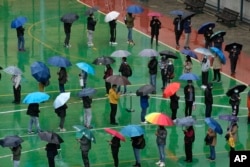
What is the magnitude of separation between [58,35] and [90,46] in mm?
2797

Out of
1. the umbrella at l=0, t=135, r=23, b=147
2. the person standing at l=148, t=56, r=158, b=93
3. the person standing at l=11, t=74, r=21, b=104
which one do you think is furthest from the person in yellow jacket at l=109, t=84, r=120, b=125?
the umbrella at l=0, t=135, r=23, b=147

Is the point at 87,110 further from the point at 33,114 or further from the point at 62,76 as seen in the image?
the point at 62,76

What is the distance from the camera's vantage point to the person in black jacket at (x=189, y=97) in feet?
89.6

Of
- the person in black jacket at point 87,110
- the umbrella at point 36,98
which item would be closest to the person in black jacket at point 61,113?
the person in black jacket at point 87,110

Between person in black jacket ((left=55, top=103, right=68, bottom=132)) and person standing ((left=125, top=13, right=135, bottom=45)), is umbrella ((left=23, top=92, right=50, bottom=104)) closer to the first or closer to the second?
person in black jacket ((left=55, top=103, right=68, bottom=132))

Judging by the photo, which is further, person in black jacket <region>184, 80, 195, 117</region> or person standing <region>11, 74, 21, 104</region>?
person standing <region>11, 74, 21, 104</region>

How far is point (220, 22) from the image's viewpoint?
4366cm

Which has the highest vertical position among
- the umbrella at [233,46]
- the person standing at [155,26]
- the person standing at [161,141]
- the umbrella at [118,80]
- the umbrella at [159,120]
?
the person standing at [155,26]

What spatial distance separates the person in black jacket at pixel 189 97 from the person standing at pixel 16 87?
646 cm

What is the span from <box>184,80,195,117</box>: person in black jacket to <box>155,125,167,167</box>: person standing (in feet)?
12.1

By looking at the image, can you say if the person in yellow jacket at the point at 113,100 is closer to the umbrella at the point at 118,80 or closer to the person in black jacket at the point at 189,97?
the umbrella at the point at 118,80

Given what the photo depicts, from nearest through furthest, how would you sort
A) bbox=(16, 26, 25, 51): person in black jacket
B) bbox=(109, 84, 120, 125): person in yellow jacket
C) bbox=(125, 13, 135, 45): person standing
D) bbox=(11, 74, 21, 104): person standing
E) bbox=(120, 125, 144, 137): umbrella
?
bbox=(120, 125, 144, 137): umbrella
bbox=(109, 84, 120, 125): person in yellow jacket
bbox=(11, 74, 21, 104): person standing
bbox=(16, 26, 25, 51): person in black jacket
bbox=(125, 13, 135, 45): person standing

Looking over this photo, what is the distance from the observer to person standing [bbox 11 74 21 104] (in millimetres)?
28875

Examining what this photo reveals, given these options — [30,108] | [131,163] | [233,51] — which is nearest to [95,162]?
[131,163]
